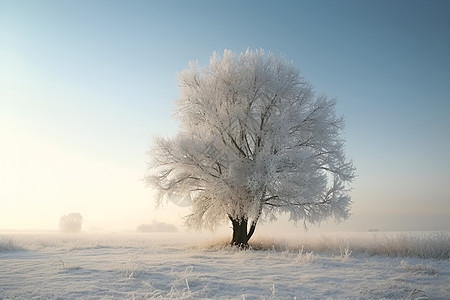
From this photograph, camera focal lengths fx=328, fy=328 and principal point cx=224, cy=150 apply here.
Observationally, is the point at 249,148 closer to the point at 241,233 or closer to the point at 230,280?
the point at 241,233

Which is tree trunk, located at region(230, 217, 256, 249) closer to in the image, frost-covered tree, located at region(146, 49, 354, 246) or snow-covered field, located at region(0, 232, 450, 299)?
frost-covered tree, located at region(146, 49, 354, 246)

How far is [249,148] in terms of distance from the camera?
639 inches

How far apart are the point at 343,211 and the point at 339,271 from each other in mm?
6919

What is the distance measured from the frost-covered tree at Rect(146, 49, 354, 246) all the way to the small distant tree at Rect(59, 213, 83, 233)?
30.1m

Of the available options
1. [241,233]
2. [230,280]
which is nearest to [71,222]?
[241,233]

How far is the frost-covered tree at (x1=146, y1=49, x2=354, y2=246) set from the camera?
565 inches

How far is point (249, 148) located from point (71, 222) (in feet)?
110

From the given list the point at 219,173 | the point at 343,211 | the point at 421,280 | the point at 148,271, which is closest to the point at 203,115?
the point at 219,173

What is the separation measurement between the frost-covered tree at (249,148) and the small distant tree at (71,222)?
30.1 m

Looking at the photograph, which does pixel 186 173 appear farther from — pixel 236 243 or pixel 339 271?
pixel 339 271

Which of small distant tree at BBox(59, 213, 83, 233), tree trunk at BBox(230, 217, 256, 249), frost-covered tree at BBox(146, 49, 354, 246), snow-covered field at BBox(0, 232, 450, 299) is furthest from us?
small distant tree at BBox(59, 213, 83, 233)

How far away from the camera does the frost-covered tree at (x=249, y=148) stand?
47.1 ft

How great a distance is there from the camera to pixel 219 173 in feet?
49.4

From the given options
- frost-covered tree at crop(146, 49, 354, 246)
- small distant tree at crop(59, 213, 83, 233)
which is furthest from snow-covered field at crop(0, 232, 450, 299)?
small distant tree at crop(59, 213, 83, 233)
